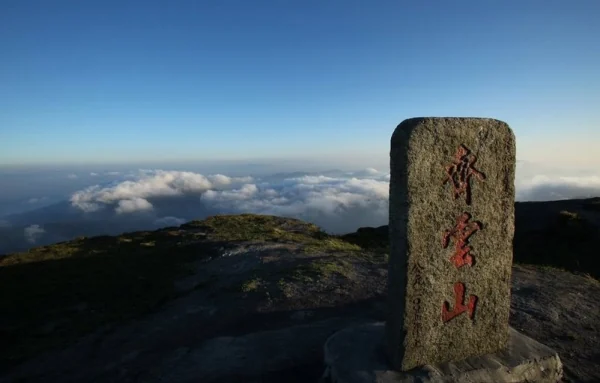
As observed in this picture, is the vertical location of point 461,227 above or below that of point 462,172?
below

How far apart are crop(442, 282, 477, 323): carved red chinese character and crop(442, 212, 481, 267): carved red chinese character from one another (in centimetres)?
39

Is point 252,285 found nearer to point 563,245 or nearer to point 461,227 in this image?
point 461,227

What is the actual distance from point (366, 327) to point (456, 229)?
2.71 m

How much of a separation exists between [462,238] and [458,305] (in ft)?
3.59

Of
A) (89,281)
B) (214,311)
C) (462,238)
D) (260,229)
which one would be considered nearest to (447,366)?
(462,238)

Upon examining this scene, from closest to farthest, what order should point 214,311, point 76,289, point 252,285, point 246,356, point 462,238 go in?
point 462,238 → point 246,356 → point 214,311 → point 252,285 → point 76,289

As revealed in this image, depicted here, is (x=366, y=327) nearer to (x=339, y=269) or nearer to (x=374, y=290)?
(x=374, y=290)

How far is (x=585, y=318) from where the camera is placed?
959cm

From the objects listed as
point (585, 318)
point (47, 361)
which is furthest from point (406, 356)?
point (47, 361)

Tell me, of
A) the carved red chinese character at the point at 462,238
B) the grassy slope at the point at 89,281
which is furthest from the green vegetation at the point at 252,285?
the carved red chinese character at the point at 462,238

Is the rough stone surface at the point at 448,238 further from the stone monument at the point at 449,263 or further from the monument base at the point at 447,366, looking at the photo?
the monument base at the point at 447,366

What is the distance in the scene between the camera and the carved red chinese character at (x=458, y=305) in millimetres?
6053

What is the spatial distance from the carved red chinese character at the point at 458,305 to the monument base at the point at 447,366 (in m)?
0.76

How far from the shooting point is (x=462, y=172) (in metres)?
5.82
